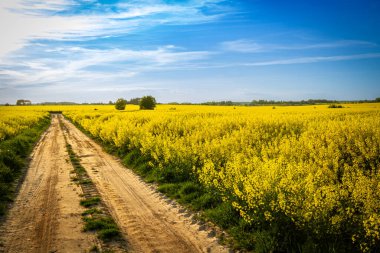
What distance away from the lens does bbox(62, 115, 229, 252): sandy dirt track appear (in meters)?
6.14

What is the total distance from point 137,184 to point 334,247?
24.6ft

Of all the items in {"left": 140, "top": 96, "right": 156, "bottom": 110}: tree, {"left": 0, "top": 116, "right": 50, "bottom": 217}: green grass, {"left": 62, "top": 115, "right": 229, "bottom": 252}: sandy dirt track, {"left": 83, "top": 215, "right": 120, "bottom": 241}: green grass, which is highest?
{"left": 140, "top": 96, "right": 156, "bottom": 110}: tree

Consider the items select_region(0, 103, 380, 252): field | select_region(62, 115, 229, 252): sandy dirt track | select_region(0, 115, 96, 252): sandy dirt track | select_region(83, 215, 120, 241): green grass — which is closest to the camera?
select_region(0, 103, 380, 252): field

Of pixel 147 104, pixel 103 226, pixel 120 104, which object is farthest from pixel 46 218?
pixel 120 104

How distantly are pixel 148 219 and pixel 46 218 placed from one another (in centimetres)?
273

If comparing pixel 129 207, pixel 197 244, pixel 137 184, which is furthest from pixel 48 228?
pixel 137 184

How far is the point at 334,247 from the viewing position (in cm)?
534

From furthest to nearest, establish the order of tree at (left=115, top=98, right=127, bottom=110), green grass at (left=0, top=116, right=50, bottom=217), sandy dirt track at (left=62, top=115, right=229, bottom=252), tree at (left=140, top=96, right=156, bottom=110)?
tree at (left=115, top=98, right=127, bottom=110) < tree at (left=140, top=96, right=156, bottom=110) < green grass at (left=0, top=116, right=50, bottom=217) < sandy dirt track at (left=62, top=115, right=229, bottom=252)

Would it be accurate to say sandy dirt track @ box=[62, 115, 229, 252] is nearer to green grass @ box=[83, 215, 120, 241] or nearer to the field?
green grass @ box=[83, 215, 120, 241]

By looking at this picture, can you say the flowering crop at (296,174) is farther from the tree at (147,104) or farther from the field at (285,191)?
the tree at (147,104)

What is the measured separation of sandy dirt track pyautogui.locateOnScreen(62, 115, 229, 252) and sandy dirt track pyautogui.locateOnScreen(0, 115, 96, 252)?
38.0 inches

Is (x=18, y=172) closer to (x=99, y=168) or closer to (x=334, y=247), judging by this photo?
(x=99, y=168)

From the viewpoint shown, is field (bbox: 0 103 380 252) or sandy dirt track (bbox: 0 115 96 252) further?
sandy dirt track (bbox: 0 115 96 252)

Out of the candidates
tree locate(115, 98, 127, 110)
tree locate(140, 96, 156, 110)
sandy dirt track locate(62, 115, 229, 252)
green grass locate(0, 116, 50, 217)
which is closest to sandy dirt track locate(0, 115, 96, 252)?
green grass locate(0, 116, 50, 217)
